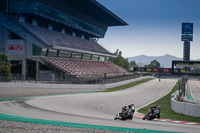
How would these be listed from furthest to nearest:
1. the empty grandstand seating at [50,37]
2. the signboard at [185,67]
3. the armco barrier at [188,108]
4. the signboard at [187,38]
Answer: the signboard at [187,38] → the empty grandstand seating at [50,37] → the signboard at [185,67] → the armco barrier at [188,108]

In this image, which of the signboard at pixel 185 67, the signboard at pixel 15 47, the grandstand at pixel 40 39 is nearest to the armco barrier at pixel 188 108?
the signboard at pixel 185 67

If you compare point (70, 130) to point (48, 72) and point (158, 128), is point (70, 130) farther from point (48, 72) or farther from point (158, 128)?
point (48, 72)

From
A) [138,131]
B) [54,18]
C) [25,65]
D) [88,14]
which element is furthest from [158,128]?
[88,14]

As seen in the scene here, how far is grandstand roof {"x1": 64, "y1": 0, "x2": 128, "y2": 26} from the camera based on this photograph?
194 ft

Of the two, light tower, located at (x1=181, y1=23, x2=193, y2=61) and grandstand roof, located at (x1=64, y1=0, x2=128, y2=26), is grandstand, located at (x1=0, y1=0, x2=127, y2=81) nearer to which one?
grandstand roof, located at (x1=64, y1=0, x2=128, y2=26)

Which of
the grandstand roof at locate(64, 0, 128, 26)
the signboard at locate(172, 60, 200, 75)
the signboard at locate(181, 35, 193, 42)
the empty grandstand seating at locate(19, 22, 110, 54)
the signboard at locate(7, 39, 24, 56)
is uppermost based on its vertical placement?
the grandstand roof at locate(64, 0, 128, 26)

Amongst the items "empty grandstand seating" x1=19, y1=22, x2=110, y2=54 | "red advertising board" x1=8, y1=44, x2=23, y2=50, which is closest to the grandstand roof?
"empty grandstand seating" x1=19, y1=22, x2=110, y2=54

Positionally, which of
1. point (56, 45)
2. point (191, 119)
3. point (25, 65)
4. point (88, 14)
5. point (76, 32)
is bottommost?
point (191, 119)

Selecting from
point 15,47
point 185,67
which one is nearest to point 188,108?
point 185,67

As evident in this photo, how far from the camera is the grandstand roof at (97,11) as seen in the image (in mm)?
59200

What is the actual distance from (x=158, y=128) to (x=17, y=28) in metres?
40.4

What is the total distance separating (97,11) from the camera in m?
68.1

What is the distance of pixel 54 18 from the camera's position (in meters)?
55.8

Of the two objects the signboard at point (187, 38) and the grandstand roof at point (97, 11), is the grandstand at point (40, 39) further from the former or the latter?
the signboard at point (187, 38)
